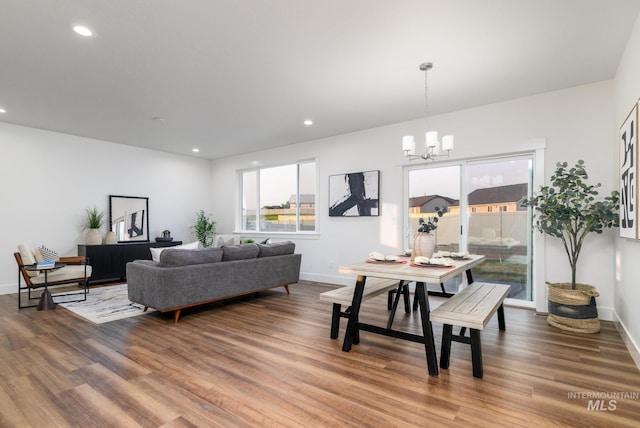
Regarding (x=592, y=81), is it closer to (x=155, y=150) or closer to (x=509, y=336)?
(x=509, y=336)

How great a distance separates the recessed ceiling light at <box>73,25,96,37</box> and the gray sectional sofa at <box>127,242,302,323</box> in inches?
85.0

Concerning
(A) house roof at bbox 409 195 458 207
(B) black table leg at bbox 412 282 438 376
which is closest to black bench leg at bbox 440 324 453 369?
(B) black table leg at bbox 412 282 438 376

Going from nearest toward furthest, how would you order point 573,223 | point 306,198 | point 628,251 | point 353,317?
point 353,317 → point 628,251 → point 573,223 → point 306,198

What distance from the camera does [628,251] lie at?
2.92 meters

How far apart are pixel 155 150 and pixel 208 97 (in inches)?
145

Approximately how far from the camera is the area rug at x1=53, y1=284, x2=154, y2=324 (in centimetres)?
382

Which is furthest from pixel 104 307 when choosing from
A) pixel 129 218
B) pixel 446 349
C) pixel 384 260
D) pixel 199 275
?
pixel 446 349

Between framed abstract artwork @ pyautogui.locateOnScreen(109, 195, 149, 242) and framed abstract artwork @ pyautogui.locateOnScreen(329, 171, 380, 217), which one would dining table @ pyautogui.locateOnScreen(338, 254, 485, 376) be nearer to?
framed abstract artwork @ pyautogui.locateOnScreen(329, 171, 380, 217)

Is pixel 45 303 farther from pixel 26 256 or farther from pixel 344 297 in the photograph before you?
pixel 344 297

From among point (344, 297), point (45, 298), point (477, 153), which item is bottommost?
point (45, 298)

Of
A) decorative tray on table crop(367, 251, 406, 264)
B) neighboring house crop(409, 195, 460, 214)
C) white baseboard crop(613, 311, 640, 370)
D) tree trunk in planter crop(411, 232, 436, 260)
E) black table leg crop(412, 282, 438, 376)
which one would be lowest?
white baseboard crop(613, 311, 640, 370)

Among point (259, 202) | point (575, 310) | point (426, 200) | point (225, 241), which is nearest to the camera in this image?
point (575, 310)

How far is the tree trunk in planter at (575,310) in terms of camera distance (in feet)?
10.6

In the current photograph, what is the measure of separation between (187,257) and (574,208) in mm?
4312
